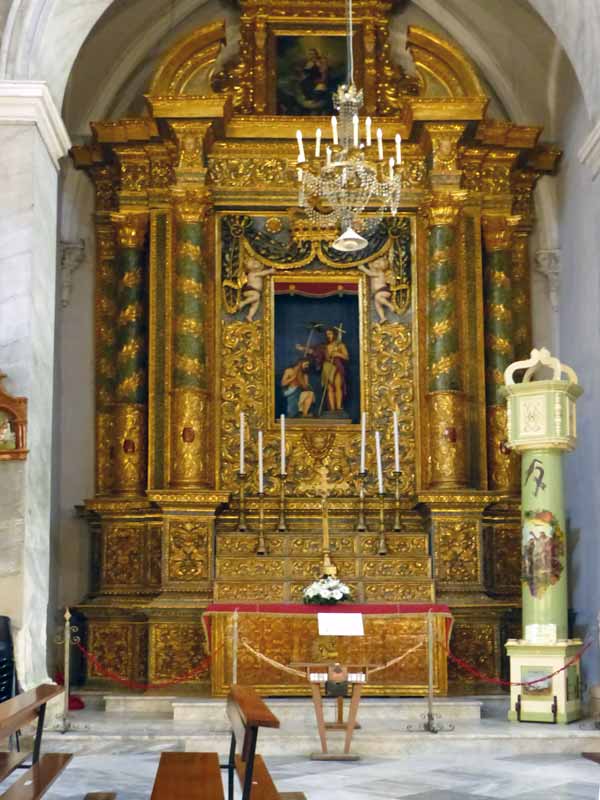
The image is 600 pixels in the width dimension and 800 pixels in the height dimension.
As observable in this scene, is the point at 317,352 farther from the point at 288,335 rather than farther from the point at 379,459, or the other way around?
the point at 379,459

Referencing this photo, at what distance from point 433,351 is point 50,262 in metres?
4.10

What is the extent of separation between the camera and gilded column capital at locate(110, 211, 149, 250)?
13.9 meters

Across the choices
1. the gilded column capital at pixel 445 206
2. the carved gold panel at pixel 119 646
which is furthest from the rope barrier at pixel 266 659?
the gilded column capital at pixel 445 206

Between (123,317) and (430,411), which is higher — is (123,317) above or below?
above

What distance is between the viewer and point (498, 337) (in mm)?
13828

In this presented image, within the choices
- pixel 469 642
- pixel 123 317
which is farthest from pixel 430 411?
pixel 123 317

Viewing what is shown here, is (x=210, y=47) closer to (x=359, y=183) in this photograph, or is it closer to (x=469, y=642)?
(x=359, y=183)

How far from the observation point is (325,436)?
13.5 meters

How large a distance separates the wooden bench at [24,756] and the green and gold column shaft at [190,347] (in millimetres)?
5728

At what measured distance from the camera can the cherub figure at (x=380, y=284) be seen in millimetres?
13785

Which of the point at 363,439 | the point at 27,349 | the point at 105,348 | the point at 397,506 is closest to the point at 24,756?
the point at 27,349

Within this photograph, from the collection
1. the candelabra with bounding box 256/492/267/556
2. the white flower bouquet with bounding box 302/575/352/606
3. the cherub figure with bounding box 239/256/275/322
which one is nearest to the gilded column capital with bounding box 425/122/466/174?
the cherub figure with bounding box 239/256/275/322

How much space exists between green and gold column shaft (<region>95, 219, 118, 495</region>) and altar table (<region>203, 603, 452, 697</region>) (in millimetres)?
2595

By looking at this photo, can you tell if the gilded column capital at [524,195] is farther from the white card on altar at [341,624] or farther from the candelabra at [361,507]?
the white card on altar at [341,624]
